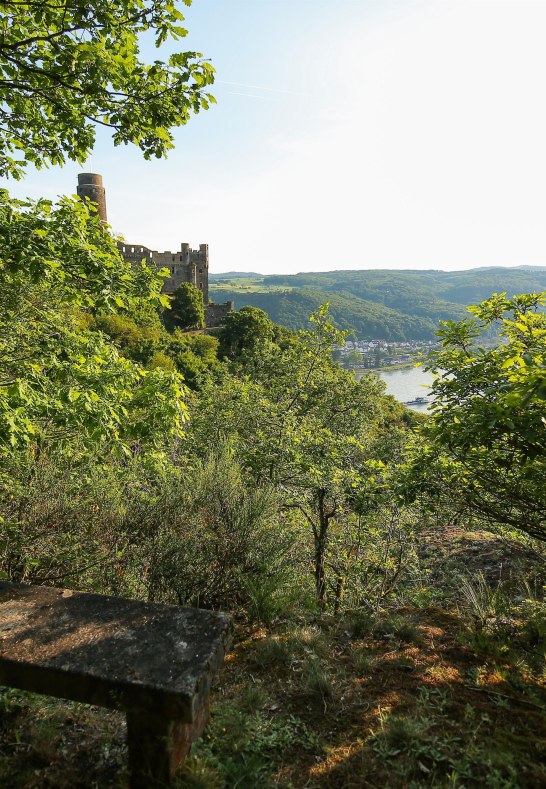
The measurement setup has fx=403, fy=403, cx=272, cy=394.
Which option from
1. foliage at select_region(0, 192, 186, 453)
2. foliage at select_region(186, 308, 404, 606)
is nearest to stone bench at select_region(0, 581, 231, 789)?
foliage at select_region(0, 192, 186, 453)

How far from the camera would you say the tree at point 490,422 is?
3377 mm

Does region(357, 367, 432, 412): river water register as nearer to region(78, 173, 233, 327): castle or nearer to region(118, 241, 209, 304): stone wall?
region(78, 173, 233, 327): castle

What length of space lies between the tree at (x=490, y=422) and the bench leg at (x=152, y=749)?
285 cm

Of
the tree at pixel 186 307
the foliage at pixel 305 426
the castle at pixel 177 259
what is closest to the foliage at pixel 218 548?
the foliage at pixel 305 426

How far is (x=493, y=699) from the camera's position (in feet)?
9.40

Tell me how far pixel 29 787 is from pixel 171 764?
0.82 metres

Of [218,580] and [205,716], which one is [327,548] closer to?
[218,580]

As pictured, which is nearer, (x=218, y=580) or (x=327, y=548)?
(x=218, y=580)

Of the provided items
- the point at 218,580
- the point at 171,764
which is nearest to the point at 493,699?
the point at 171,764

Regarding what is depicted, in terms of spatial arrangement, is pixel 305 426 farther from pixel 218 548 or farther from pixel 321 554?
pixel 218 548

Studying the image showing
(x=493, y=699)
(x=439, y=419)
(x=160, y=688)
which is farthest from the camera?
(x=439, y=419)

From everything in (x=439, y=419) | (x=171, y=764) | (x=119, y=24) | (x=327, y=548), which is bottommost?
(x=327, y=548)

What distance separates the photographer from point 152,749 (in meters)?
2.09

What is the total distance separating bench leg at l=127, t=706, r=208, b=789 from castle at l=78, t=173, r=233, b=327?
52.8 metres
